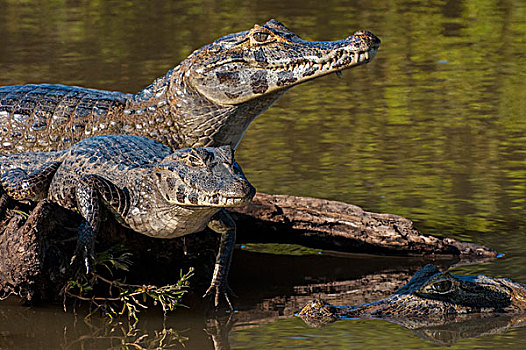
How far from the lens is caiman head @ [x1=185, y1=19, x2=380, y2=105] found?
→ 6.88 m

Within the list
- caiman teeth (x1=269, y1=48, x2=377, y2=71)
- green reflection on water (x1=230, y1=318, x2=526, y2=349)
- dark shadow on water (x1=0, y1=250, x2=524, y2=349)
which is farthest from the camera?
caiman teeth (x1=269, y1=48, x2=377, y2=71)

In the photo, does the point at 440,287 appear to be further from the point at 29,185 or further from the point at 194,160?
the point at 29,185

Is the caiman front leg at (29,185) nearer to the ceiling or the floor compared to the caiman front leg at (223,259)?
nearer to the ceiling

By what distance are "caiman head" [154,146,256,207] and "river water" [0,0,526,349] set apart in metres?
0.82

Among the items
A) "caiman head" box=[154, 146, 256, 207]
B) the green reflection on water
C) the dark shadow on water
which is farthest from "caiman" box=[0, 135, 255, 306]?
the green reflection on water

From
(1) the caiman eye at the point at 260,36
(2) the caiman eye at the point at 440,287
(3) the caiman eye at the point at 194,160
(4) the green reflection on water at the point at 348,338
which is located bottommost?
(4) the green reflection on water at the point at 348,338

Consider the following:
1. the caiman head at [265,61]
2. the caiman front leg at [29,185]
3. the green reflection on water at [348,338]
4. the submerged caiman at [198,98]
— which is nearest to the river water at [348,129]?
the green reflection on water at [348,338]

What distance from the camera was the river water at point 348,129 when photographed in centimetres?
611

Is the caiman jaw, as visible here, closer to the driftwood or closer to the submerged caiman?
the submerged caiman

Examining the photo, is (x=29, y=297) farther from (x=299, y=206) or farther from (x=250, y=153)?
(x=250, y=153)

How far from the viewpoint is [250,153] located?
10383 millimetres

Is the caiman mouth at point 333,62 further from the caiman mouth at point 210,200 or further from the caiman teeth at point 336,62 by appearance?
the caiman mouth at point 210,200

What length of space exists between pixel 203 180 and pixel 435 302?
158cm

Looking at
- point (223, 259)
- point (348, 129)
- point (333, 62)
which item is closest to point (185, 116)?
point (333, 62)
